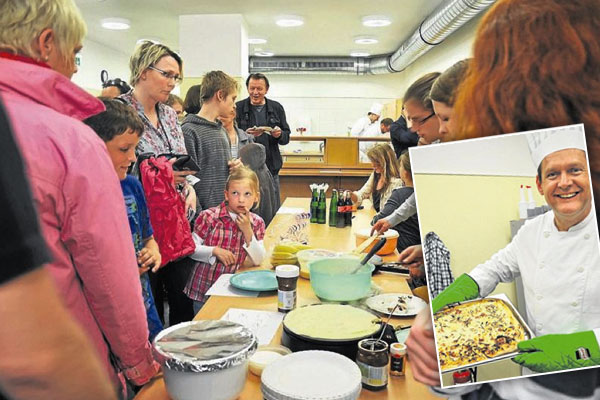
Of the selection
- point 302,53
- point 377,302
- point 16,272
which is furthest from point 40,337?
point 302,53

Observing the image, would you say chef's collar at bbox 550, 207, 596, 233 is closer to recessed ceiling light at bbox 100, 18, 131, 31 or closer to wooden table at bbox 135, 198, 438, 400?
wooden table at bbox 135, 198, 438, 400

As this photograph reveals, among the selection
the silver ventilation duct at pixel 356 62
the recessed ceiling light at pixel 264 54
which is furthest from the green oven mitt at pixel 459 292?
the recessed ceiling light at pixel 264 54

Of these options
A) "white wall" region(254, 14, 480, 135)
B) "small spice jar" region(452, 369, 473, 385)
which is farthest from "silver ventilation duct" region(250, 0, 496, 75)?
"small spice jar" region(452, 369, 473, 385)

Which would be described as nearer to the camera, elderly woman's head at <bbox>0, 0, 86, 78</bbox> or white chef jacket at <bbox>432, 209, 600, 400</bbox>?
white chef jacket at <bbox>432, 209, 600, 400</bbox>

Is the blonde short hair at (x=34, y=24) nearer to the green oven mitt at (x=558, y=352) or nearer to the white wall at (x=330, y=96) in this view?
the green oven mitt at (x=558, y=352)

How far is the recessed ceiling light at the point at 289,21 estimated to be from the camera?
677 centimetres

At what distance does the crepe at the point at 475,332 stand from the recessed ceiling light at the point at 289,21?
270 inches

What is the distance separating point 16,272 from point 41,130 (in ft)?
1.83

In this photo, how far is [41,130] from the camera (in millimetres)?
865

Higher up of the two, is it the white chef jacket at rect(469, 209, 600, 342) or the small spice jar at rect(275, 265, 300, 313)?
the white chef jacket at rect(469, 209, 600, 342)

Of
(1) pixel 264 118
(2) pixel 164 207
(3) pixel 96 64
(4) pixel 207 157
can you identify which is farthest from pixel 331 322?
(3) pixel 96 64

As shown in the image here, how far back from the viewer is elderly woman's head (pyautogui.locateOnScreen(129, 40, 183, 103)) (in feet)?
7.35

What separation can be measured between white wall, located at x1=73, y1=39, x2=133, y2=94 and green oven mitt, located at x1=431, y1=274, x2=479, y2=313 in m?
8.39

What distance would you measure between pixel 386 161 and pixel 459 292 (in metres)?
3.18
